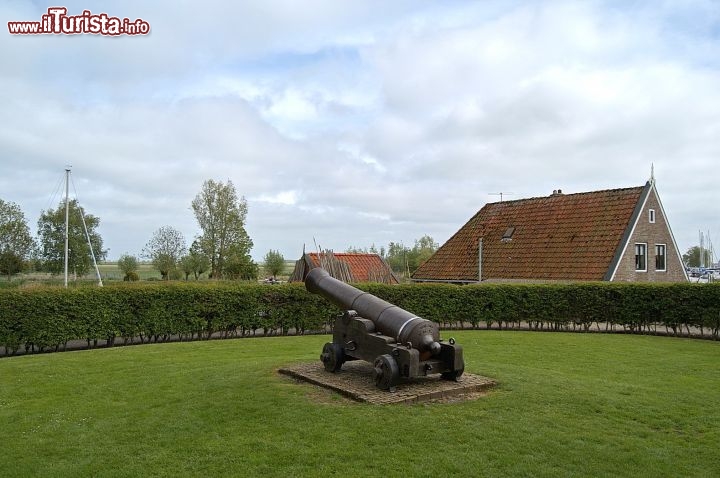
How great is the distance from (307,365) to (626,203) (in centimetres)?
1858

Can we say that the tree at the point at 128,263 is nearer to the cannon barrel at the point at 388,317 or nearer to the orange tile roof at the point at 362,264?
the orange tile roof at the point at 362,264

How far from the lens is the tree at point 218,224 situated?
127 feet

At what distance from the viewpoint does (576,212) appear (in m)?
25.4

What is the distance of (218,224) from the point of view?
3909 cm

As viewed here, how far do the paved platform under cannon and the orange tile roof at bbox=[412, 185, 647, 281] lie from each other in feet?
50.7

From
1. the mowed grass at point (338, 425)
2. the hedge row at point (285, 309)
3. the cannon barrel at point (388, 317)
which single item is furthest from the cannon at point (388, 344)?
the hedge row at point (285, 309)

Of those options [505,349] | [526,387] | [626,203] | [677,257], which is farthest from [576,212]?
[526,387]

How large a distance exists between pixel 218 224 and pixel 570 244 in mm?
23923

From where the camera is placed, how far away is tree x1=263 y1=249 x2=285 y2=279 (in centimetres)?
5088

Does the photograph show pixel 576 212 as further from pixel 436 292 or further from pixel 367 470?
pixel 367 470

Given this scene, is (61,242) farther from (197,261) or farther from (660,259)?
(660,259)

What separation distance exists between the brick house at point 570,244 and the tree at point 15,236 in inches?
1137

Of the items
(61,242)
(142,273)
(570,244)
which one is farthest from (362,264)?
(142,273)

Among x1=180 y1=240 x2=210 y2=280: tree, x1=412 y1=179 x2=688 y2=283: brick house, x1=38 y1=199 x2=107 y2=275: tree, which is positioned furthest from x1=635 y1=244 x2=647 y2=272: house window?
x1=38 y1=199 x2=107 y2=275: tree
